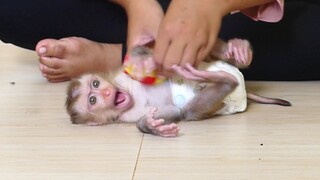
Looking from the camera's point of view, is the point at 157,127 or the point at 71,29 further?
the point at 71,29

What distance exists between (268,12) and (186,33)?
209 millimetres

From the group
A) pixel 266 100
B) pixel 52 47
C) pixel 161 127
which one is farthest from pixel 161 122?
pixel 52 47

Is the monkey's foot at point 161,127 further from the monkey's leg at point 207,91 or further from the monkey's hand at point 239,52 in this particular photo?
the monkey's hand at point 239,52

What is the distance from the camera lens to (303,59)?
1269 millimetres

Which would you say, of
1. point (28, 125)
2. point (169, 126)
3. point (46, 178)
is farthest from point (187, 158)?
point (28, 125)

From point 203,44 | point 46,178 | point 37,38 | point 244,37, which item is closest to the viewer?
point 46,178

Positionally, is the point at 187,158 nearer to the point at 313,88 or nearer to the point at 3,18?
the point at 313,88

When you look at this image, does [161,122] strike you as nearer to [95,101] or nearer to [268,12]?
[95,101]

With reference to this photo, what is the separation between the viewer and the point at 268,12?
1.13 m

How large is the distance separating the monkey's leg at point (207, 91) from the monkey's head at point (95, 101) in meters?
0.10

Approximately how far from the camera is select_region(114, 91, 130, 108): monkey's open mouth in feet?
3.53

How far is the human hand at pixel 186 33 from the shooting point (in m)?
0.99

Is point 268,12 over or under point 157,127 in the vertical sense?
over

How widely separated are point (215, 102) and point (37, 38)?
50cm
